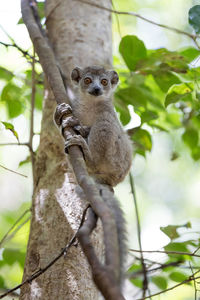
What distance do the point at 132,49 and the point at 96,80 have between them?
96cm

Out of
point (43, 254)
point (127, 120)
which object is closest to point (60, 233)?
point (43, 254)

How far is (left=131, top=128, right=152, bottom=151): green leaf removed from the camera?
5051mm

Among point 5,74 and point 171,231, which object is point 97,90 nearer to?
point 5,74

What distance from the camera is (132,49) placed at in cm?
448

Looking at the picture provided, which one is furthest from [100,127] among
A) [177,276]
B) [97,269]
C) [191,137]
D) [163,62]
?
[97,269]

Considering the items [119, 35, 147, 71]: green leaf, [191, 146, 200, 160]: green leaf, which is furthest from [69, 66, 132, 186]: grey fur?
[191, 146, 200, 160]: green leaf

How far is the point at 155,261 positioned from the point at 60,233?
1.44 meters

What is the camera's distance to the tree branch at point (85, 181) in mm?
1665

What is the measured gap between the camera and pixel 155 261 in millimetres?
4438

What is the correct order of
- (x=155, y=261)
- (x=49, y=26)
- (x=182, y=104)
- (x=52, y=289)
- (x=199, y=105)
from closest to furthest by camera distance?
(x=52, y=289) < (x=199, y=105) < (x=155, y=261) < (x=49, y=26) < (x=182, y=104)

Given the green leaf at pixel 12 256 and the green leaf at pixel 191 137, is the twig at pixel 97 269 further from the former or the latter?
the green leaf at pixel 191 137

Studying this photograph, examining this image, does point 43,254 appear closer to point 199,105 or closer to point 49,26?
point 199,105

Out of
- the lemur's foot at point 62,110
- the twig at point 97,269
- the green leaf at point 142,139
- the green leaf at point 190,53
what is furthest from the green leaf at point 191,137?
the twig at point 97,269

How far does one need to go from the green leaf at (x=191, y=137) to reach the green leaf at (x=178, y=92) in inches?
52.3
